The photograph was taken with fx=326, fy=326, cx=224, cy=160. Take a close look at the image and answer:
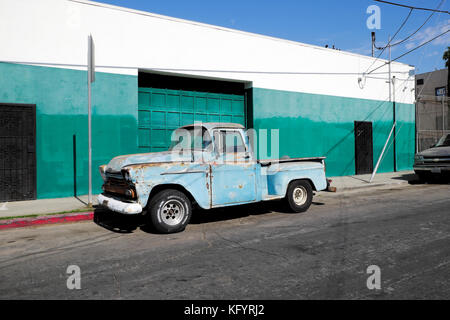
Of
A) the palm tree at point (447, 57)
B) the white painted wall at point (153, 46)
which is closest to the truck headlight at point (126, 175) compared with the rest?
the white painted wall at point (153, 46)

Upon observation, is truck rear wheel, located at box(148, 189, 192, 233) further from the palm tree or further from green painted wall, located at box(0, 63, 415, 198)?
the palm tree

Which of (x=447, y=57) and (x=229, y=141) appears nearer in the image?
(x=229, y=141)

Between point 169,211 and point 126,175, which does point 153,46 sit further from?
point 169,211

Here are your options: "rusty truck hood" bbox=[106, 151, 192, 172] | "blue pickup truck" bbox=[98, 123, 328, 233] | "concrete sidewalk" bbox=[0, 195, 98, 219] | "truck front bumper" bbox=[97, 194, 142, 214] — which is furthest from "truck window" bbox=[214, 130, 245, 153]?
"concrete sidewalk" bbox=[0, 195, 98, 219]

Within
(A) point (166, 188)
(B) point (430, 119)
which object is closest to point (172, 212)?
(A) point (166, 188)

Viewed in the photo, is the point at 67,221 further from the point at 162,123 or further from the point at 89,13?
the point at 89,13

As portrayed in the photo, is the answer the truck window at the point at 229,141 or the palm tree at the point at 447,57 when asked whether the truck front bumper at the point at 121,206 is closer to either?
the truck window at the point at 229,141

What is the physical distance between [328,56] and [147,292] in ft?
47.7

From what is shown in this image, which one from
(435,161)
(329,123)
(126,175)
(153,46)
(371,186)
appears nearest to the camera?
(126,175)

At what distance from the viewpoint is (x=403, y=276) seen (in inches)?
141

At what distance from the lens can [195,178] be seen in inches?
233

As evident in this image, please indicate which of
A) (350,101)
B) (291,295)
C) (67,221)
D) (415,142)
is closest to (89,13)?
(67,221)

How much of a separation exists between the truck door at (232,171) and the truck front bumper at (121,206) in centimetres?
145

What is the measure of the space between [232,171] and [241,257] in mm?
2297
